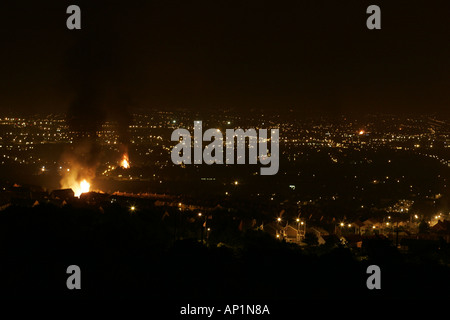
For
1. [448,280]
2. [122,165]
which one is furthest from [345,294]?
[122,165]

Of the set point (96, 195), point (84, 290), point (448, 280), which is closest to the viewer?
point (84, 290)

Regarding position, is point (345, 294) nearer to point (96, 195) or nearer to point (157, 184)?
point (96, 195)

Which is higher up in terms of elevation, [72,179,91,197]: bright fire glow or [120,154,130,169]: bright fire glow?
[120,154,130,169]: bright fire glow

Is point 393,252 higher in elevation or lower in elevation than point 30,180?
lower

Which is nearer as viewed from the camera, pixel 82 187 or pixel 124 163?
pixel 82 187

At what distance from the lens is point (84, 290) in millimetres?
5699

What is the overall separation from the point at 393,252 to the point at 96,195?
9.00m

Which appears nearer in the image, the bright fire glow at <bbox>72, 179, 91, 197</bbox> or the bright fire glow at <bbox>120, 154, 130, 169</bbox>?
the bright fire glow at <bbox>72, 179, 91, 197</bbox>

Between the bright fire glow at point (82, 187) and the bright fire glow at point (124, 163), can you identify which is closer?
the bright fire glow at point (82, 187)

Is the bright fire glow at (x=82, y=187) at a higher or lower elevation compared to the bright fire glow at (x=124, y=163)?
lower

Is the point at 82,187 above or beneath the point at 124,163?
beneath
